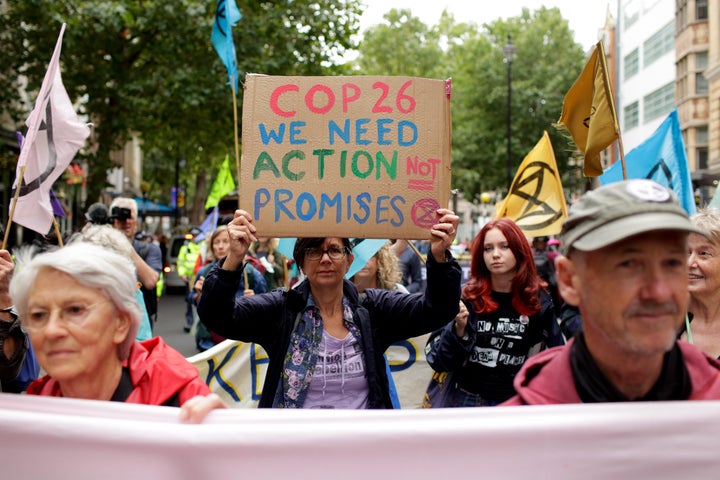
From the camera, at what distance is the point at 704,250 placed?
346cm

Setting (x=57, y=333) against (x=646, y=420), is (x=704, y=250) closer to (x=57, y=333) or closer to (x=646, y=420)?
(x=646, y=420)

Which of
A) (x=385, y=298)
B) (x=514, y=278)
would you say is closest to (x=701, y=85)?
(x=514, y=278)

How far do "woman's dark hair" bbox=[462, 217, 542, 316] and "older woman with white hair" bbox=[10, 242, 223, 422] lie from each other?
1.98 m

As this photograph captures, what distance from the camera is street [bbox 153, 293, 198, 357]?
12.1 m

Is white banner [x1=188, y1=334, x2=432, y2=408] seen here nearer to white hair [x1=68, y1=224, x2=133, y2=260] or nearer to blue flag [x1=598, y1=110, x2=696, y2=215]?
white hair [x1=68, y1=224, x2=133, y2=260]

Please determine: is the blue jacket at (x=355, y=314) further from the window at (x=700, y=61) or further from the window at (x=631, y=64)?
the window at (x=631, y=64)

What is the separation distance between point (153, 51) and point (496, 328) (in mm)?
16840

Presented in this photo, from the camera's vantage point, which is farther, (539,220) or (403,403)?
(539,220)

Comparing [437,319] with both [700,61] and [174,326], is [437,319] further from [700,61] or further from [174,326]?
[700,61]

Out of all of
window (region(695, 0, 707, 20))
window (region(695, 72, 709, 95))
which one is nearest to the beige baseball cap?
window (region(695, 0, 707, 20))

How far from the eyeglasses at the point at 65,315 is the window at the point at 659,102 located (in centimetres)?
3990

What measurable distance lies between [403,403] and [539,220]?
6.83ft

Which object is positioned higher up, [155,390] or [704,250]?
[704,250]

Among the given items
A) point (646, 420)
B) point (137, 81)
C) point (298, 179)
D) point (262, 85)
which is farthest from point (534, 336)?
point (137, 81)
